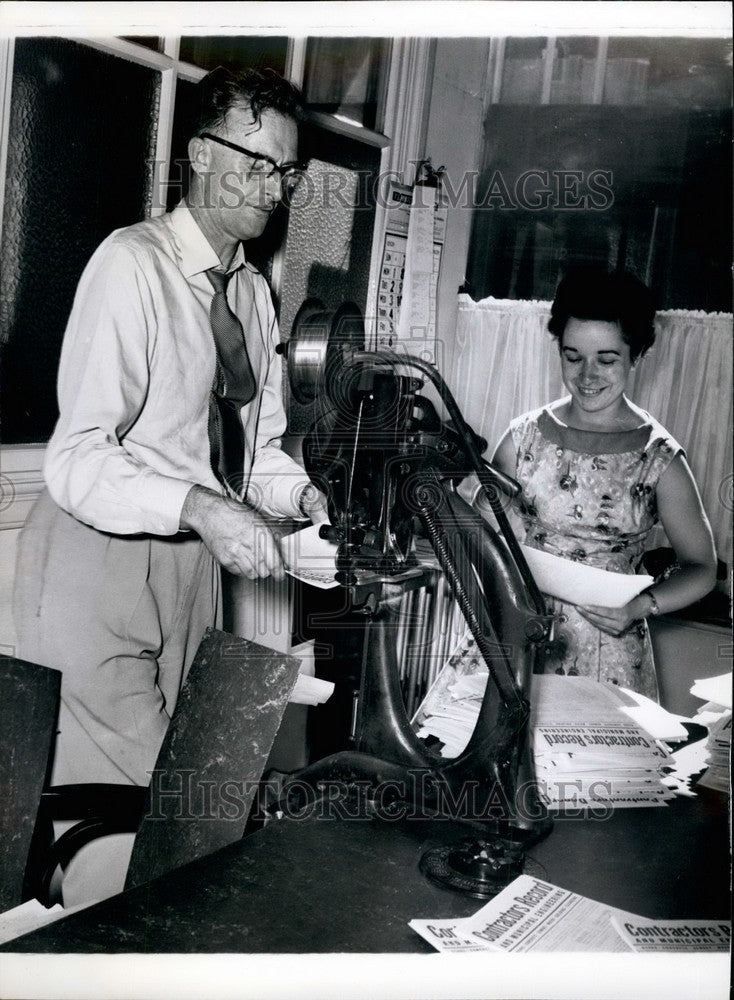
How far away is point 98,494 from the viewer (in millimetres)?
1702

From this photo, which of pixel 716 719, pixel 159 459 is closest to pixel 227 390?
pixel 159 459

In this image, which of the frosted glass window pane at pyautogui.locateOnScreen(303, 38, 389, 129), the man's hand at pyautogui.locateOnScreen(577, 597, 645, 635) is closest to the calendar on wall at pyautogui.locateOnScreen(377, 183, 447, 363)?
the frosted glass window pane at pyautogui.locateOnScreen(303, 38, 389, 129)

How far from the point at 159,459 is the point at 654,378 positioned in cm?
100

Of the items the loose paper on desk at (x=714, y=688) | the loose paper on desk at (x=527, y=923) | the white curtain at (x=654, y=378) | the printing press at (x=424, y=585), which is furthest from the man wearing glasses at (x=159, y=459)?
the loose paper on desk at (x=714, y=688)

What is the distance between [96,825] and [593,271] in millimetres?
1457

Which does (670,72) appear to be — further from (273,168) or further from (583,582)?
(583,582)

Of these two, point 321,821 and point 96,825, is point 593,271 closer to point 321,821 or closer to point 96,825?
point 321,821

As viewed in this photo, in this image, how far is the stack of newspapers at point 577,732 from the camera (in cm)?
170

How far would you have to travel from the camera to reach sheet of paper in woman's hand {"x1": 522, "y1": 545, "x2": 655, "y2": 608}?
1.83m

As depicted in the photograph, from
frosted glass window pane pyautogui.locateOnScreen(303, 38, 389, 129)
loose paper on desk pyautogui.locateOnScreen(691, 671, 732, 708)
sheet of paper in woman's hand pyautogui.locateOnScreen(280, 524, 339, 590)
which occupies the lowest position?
loose paper on desk pyautogui.locateOnScreen(691, 671, 732, 708)

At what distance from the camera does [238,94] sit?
171 cm

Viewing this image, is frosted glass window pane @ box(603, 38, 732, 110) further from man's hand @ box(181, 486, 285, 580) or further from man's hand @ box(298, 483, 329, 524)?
man's hand @ box(181, 486, 285, 580)

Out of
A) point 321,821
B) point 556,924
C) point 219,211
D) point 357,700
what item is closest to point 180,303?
point 219,211

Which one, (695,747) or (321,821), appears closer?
(321,821)
